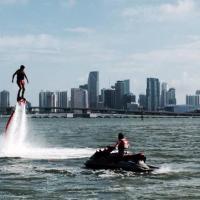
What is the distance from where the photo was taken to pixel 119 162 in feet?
114

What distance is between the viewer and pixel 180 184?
1196 inches

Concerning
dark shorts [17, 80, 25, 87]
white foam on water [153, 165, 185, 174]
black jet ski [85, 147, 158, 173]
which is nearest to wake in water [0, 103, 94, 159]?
dark shorts [17, 80, 25, 87]

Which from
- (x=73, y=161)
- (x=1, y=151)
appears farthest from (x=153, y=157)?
(x=1, y=151)

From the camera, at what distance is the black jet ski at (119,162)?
3400 cm

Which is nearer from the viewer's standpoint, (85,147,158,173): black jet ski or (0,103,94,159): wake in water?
(85,147,158,173): black jet ski

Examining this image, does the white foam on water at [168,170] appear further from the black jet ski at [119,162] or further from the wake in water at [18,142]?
the wake in water at [18,142]

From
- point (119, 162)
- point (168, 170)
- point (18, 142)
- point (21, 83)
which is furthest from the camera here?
point (18, 142)

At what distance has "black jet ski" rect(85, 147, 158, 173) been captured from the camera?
1339 inches

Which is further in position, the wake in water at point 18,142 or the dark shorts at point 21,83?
the wake in water at point 18,142

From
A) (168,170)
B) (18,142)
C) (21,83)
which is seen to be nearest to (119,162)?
(168,170)

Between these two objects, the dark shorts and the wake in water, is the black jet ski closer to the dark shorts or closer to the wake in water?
the dark shorts

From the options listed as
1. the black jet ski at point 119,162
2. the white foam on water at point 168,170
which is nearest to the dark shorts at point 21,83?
the black jet ski at point 119,162

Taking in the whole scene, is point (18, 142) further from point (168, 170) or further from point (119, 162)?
point (168, 170)

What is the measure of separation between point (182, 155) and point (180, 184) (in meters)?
18.2
